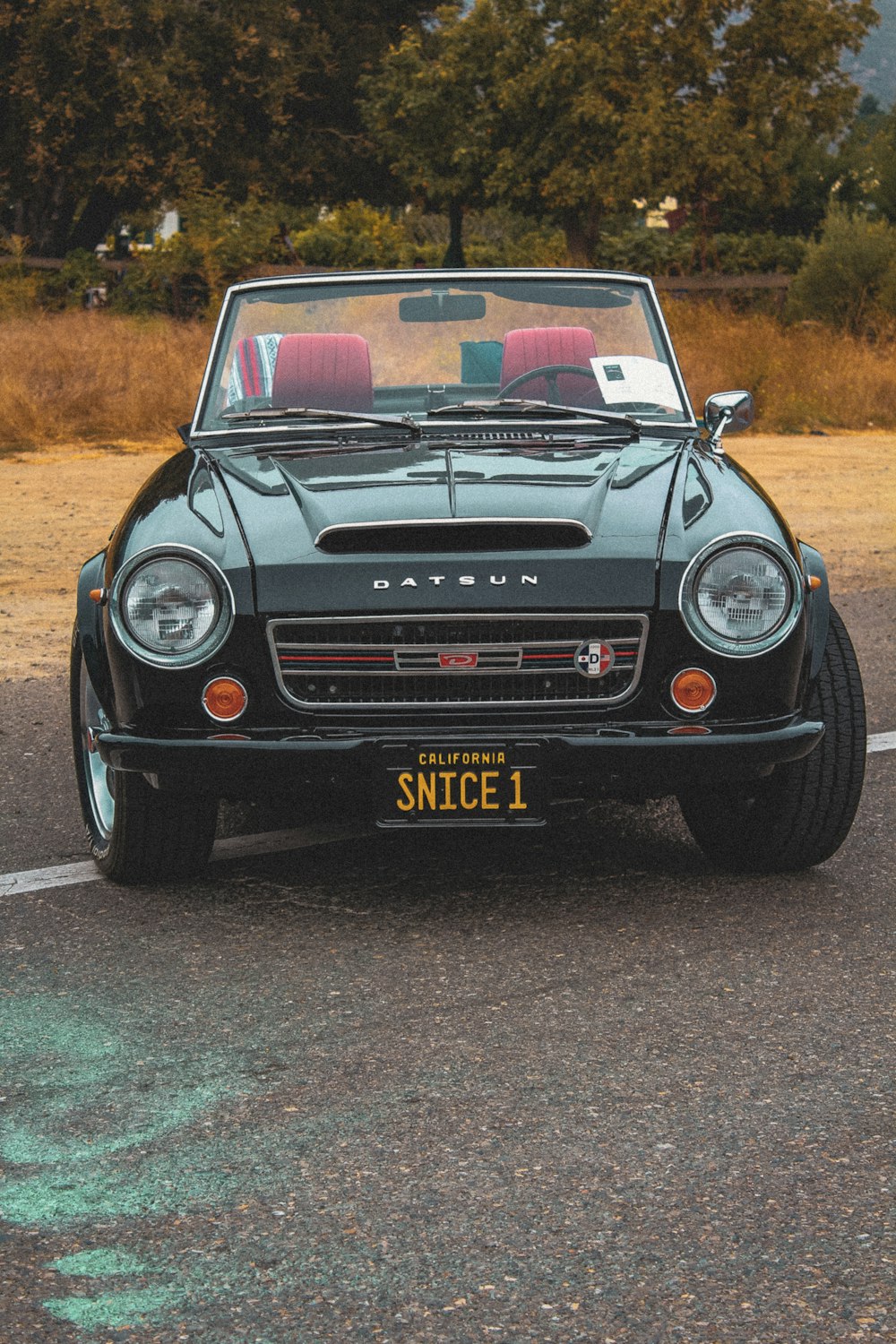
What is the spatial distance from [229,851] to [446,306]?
1949 mm

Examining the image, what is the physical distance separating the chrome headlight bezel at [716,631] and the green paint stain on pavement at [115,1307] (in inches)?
81.2

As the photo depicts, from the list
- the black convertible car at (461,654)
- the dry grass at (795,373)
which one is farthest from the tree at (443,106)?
the black convertible car at (461,654)

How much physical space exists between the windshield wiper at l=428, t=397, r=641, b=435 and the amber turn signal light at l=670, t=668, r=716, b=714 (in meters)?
1.28

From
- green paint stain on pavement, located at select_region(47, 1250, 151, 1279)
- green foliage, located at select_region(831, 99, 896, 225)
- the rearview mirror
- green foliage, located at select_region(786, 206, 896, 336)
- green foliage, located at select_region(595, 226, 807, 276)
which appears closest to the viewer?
green paint stain on pavement, located at select_region(47, 1250, 151, 1279)

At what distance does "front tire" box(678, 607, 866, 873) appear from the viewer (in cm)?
459

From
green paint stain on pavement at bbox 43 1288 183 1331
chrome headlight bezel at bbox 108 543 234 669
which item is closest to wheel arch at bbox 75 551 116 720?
chrome headlight bezel at bbox 108 543 234 669

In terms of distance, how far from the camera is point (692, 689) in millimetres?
4227

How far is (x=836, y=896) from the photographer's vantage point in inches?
181

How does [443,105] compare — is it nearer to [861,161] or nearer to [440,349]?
[861,161]

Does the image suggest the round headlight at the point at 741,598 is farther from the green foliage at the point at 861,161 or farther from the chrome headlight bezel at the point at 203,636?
the green foliage at the point at 861,161

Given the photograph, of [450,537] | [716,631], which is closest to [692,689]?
[716,631]

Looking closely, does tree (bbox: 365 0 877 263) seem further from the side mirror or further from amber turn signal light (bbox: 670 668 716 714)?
amber turn signal light (bbox: 670 668 716 714)

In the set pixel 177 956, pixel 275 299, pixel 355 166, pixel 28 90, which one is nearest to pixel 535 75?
pixel 355 166

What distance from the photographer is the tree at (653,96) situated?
33.0 m
